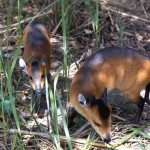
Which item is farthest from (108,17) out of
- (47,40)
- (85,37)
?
(47,40)

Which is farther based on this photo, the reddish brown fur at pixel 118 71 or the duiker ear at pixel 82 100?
the reddish brown fur at pixel 118 71

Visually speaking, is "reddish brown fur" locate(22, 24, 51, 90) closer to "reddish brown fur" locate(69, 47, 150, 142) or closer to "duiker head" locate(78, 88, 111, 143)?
"reddish brown fur" locate(69, 47, 150, 142)

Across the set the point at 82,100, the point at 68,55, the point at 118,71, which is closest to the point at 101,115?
the point at 82,100

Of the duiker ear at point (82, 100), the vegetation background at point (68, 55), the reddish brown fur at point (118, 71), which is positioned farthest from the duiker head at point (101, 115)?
the reddish brown fur at point (118, 71)

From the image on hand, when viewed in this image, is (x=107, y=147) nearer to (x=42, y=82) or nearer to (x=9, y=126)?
(x=9, y=126)

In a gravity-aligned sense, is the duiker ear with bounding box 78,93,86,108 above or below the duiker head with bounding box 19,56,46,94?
above

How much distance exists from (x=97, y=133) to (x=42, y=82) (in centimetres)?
130

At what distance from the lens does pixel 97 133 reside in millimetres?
4598

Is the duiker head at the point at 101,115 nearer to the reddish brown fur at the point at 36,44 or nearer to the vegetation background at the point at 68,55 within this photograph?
the vegetation background at the point at 68,55

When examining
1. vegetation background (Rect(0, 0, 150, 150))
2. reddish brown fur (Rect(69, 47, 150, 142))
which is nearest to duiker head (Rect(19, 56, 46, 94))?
vegetation background (Rect(0, 0, 150, 150))

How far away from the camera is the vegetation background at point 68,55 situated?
4.54 m

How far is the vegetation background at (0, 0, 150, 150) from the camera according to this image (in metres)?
4.54

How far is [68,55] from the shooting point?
6.22 m

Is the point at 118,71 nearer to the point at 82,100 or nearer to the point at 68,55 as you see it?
the point at 82,100
